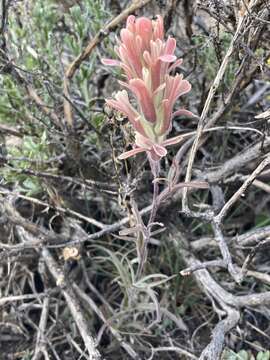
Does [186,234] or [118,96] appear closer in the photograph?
[118,96]

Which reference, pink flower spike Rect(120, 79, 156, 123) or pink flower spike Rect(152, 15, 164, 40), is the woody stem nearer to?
pink flower spike Rect(120, 79, 156, 123)

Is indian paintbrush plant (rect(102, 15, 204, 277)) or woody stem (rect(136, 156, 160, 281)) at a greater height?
indian paintbrush plant (rect(102, 15, 204, 277))

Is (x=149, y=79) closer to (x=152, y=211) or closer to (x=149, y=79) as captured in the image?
(x=149, y=79)

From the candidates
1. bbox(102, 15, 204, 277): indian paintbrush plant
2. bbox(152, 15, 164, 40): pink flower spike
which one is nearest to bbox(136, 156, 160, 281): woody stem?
bbox(102, 15, 204, 277): indian paintbrush plant

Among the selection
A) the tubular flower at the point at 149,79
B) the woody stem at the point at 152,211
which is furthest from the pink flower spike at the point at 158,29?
the woody stem at the point at 152,211

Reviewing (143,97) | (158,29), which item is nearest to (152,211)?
(143,97)

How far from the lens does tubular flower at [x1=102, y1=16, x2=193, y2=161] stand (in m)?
1.00

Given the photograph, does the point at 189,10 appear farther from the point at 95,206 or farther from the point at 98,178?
the point at 95,206

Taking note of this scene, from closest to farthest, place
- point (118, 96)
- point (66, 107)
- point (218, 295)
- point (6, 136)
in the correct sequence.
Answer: point (118, 96)
point (218, 295)
point (66, 107)
point (6, 136)

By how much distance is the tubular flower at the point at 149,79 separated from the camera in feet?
3.27

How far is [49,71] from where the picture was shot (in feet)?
5.93

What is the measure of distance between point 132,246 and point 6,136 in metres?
0.58

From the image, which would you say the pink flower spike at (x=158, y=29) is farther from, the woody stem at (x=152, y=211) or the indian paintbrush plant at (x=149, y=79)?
the woody stem at (x=152, y=211)

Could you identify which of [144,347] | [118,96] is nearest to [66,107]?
[118,96]
